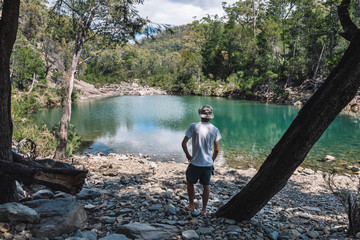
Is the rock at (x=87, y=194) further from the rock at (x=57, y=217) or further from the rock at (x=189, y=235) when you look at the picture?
the rock at (x=189, y=235)

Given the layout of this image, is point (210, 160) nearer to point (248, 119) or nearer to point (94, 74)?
point (248, 119)

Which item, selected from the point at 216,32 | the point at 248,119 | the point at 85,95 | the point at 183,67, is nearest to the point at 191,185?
the point at 248,119

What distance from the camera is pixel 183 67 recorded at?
5019 centimetres

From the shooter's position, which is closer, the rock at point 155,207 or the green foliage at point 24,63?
the rock at point 155,207

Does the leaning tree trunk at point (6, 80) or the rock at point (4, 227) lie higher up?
the leaning tree trunk at point (6, 80)

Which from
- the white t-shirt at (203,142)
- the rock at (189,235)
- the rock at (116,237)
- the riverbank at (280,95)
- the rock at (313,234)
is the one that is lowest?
the rock at (313,234)

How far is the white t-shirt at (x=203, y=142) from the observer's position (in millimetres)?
3451

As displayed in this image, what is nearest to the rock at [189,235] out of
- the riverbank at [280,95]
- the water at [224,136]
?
the water at [224,136]

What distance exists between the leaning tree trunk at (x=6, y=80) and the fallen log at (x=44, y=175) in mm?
124

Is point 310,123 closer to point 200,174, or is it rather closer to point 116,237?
point 200,174

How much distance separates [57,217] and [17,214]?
385 mm

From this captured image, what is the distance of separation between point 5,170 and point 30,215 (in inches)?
22.3

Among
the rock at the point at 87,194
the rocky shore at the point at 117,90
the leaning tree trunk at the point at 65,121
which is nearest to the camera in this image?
the rock at the point at 87,194

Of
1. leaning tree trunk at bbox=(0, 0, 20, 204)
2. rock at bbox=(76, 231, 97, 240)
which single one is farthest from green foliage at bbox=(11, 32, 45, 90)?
rock at bbox=(76, 231, 97, 240)
